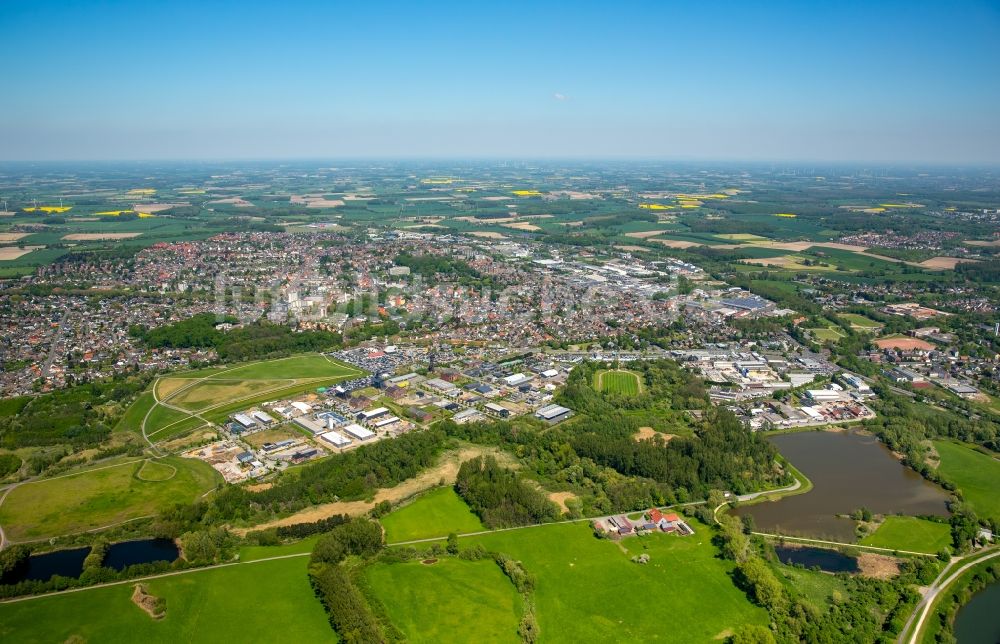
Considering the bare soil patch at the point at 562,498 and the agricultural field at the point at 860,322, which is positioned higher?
the agricultural field at the point at 860,322

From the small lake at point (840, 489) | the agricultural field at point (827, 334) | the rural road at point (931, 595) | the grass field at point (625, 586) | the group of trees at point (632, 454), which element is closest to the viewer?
the rural road at point (931, 595)

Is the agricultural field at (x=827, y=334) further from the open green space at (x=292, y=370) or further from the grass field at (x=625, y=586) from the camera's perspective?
the open green space at (x=292, y=370)

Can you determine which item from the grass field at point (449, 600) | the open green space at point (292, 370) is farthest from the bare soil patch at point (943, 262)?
the grass field at point (449, 600)

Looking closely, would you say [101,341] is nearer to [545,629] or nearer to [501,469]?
[501,469]

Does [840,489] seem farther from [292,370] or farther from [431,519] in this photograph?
[292,370]

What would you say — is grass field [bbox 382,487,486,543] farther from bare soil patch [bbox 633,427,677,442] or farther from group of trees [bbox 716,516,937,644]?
bare soil patch [bbox 633,427,677,442]

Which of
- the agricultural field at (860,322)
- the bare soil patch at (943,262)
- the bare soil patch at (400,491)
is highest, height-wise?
the bare soil patch at (943,262)
